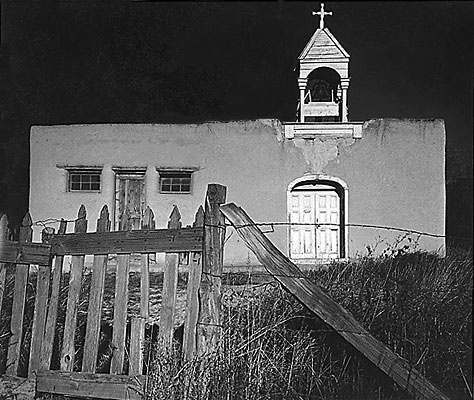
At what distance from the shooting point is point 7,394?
15.2 feet

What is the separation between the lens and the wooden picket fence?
4.18m

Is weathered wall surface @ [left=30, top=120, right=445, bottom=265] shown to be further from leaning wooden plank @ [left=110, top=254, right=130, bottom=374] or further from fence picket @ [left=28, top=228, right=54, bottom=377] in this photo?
leaning wooden plank @ [left=110, top=254, right=130, bottom=374]

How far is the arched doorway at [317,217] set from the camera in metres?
14.2

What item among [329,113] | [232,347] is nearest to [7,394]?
[232,347]

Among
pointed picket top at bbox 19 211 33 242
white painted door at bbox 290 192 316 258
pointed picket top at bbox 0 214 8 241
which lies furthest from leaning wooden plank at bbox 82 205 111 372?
white painted door at bbox 290 192 316 258

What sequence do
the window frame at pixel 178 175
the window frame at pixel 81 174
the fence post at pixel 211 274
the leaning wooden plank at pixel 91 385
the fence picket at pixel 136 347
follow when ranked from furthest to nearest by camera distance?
the window frame at pixel 81 174 < the window frame at pixel 178 175 < the fence picket at pixel 136 347 < the leaning wooden plank at pixel 91 385 < the fence post at pixel 211 274

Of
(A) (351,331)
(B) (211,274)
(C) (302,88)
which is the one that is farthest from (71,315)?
(C) (302,88)

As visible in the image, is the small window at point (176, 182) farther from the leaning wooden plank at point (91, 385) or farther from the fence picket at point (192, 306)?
the fence picket at point (192, 306)

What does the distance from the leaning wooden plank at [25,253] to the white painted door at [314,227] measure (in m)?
9.65

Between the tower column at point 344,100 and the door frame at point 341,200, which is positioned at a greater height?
the tower column at point 344,100

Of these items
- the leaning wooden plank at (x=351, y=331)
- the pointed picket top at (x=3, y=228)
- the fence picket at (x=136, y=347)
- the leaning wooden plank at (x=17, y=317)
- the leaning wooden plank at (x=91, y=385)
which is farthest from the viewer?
the pointed picket top at (x=3, y=228)

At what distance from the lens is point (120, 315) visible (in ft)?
14.5

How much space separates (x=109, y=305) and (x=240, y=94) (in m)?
12.9

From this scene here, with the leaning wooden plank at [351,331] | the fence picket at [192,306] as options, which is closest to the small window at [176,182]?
the fence picket at [192,306]
